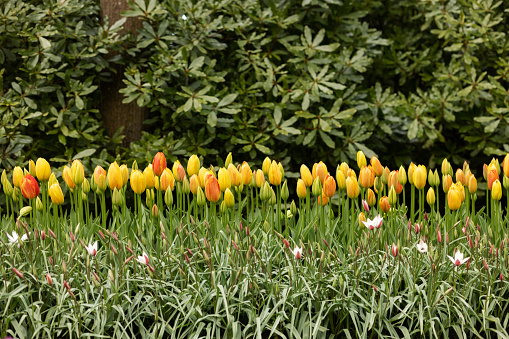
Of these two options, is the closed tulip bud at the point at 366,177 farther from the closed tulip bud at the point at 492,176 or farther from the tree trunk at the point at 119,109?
the tree trunk at the point at 119,109

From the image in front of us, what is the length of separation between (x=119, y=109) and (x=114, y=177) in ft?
6.54

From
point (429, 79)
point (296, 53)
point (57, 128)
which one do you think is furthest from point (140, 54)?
point (429, 79)

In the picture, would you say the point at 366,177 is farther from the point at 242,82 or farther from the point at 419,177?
the point at 242,82

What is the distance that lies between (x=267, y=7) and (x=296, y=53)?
0.47 m

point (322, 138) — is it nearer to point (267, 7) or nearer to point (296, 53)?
point (296, 53)

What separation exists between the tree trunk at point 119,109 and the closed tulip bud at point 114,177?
6.21 ft

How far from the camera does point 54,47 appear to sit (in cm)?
414

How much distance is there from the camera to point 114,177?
8.36ft

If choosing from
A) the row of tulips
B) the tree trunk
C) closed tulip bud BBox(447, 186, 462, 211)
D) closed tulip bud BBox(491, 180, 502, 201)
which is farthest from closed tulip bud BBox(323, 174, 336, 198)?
the tree trunk

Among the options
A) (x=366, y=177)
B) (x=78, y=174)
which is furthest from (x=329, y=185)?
(x=78, y=174)

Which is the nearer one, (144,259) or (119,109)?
(144,259)

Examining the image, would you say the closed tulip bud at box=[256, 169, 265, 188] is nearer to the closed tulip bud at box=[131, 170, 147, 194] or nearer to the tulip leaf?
the closed tulip bud at box=[131, 170, 147, 194]

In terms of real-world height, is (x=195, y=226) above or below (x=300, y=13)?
below

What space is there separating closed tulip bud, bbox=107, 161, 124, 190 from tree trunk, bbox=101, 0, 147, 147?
1.89m
